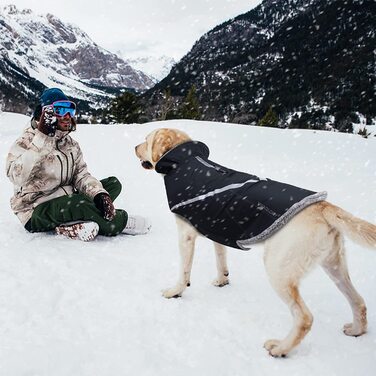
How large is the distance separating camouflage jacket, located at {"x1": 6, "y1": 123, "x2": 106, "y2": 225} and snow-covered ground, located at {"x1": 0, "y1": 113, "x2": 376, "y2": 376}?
1.42 feet

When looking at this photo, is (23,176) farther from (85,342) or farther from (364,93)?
(364,93)

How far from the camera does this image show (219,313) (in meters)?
2.67

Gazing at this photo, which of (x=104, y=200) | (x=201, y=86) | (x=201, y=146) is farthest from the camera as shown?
(x=201, y=86)

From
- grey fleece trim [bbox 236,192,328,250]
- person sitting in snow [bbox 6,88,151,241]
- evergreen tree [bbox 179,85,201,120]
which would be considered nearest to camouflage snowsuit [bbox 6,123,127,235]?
person sitting in snow [bbox 6,88,151,241]

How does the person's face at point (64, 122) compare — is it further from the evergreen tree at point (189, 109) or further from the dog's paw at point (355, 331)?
the evergreen tree at point (189, 109)

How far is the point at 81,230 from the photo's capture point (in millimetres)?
3797

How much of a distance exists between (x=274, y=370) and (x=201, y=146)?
195cm

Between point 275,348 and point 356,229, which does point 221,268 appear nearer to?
point 275,348

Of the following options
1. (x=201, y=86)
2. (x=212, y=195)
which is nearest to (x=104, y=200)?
(x=212, y=195)

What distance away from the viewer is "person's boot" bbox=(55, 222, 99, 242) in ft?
12.5

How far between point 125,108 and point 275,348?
3800 cm

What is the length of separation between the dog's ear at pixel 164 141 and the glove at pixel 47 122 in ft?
3.88

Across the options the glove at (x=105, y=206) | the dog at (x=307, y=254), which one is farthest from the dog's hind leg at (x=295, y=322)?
the glove at (x=105, y=206)

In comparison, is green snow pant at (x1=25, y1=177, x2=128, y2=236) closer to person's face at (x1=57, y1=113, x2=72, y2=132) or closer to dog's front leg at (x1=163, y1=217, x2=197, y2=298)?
person's face at (x1=57, y1=113, x2=72, y2=132)
